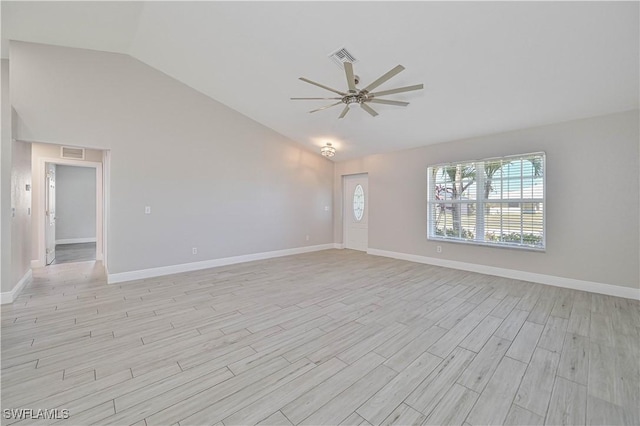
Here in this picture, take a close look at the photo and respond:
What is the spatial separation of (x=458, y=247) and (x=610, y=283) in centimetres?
209

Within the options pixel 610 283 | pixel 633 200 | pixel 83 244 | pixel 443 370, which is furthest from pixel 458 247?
pixel 83 244

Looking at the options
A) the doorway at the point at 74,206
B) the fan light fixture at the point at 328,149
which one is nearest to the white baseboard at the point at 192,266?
the fan light fixture at the point at 328,149

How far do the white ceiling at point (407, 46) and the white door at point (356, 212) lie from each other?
114 inches

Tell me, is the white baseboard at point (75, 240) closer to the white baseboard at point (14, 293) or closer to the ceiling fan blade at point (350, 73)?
the white baseboard at point (14, 293)

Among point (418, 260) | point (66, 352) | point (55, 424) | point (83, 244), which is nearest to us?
point (55, 424)

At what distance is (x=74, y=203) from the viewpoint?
8586mm

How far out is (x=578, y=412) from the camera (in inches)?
63.4

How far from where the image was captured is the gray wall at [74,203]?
27.5 feet

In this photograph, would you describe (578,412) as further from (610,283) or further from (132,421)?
(610,283)

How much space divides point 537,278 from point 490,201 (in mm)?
1468

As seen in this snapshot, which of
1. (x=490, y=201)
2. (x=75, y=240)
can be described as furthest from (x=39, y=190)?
(x=490, y=201)

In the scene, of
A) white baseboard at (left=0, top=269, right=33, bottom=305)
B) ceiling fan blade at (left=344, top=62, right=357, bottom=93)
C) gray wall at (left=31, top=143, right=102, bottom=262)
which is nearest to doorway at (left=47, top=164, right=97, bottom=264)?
gray wall at (left=31, top=143, right=102, bottom=262)

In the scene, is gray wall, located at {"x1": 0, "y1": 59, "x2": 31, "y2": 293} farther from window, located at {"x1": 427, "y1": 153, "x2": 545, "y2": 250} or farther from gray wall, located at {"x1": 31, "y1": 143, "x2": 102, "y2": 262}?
window, located at {"x1": 427, "y1": 153, "x2": 545, "y2": 250}

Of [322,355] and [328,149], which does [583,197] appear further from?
[328,149]
